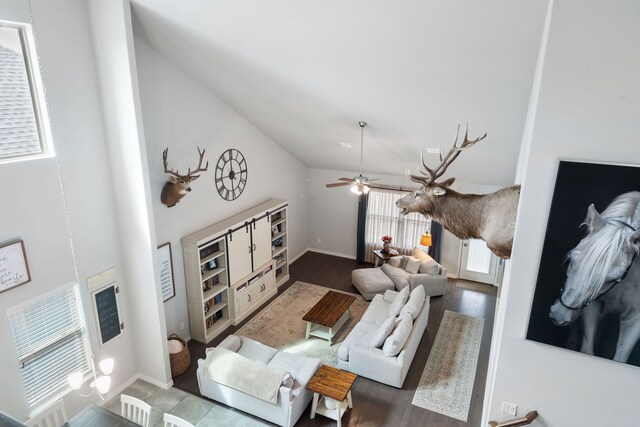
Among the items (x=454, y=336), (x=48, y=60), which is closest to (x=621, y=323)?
(x=454, y=336)

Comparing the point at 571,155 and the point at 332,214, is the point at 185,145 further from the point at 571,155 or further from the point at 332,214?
the point at 571,155

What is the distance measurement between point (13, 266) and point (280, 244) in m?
5.35

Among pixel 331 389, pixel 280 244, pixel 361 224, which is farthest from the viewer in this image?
pixel 361 224

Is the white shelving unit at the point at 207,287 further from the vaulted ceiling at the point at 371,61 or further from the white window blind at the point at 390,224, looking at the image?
the white window blind at the point at 390,224

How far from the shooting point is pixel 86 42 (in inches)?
186

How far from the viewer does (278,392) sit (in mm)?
5043

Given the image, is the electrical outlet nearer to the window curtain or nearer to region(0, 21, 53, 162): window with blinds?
region(0, 21, 53, 162): window with blinds

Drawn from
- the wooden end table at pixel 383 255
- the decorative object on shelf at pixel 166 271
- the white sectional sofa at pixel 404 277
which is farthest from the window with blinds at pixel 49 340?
the wooden end table at pixel 383 255

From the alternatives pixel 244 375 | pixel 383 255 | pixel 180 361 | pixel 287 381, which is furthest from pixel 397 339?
pixel 383 255

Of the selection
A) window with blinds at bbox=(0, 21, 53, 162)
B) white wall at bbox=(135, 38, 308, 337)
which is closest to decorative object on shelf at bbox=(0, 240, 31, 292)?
window with blinds at bbox=(0, 21, 53, 162)

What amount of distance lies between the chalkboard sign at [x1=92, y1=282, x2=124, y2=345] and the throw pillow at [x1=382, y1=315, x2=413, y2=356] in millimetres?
3691

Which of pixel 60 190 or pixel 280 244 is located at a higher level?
pixel 60 190

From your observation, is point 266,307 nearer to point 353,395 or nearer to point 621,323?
point 353,395

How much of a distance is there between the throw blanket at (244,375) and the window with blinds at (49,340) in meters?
1.60
